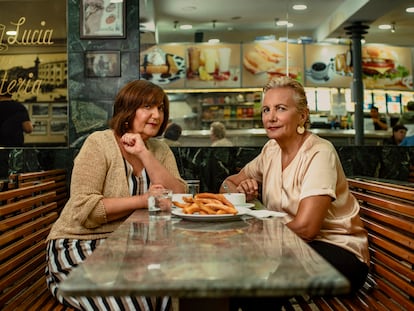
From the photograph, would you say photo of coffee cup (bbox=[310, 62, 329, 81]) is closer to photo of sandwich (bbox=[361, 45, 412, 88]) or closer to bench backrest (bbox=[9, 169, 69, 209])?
photo of sandwich (bbox=[361, 45, 412, 88])

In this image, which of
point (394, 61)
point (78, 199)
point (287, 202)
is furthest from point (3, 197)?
point (394, 61)

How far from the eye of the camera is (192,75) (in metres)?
9.35

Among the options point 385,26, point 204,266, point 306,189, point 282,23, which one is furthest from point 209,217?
point 385,26

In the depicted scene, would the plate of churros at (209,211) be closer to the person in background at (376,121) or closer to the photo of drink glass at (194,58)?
the photo of drink glass at (194,58)

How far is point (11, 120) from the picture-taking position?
5.84 meters

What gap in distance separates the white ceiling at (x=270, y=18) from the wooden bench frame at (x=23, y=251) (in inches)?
187

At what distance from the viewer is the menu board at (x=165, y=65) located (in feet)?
30.1

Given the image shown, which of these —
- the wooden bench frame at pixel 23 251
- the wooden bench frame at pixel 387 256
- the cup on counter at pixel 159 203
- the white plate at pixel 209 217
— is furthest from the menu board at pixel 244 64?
the white plate at pixel 209 217

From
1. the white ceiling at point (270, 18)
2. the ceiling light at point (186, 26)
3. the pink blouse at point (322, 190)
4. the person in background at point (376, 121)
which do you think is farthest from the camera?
the person in background at point (376, 121)

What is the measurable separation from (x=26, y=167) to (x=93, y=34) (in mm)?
1372

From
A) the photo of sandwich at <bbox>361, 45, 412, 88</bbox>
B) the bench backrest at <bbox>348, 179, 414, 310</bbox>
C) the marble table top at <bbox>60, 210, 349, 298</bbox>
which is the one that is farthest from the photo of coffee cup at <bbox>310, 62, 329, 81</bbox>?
the marble table top at <bbox>60, 210, 349, 298</bbox>

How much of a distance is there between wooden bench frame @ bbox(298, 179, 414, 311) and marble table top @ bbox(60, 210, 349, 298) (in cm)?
66

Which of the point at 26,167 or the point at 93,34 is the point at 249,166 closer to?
the point at 26,167

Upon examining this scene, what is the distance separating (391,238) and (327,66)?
25.6 feet
